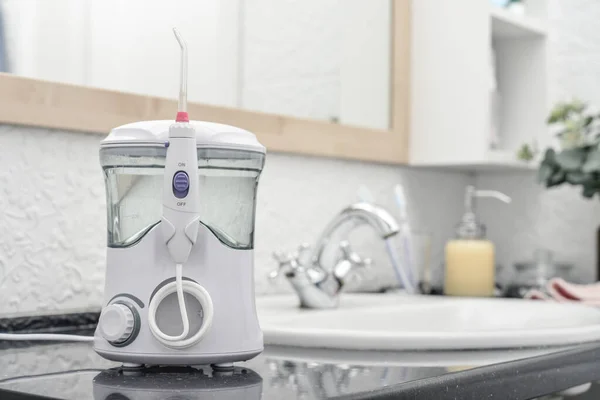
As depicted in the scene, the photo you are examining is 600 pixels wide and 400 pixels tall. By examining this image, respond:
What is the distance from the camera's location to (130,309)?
66cm

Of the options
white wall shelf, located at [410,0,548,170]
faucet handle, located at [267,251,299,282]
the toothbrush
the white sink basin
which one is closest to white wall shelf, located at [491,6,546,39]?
white wall shelf, located at [410,0,548,170]

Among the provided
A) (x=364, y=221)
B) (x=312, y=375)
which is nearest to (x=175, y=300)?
(x=312, y=375)

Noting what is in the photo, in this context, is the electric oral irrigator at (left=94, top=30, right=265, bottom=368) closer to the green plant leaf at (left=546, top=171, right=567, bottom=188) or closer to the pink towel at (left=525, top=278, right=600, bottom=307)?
the pink towel at (left=525, top=278, right=600, bottom=307)

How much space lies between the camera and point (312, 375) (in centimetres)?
70

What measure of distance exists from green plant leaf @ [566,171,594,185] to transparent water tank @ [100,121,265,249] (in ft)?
3.20

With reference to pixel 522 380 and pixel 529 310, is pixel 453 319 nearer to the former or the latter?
pixel 529 310

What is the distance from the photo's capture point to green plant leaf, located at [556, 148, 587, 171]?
5.07ft

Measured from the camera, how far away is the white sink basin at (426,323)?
849mm

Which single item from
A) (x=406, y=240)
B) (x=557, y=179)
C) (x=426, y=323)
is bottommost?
(x=426, y=323)

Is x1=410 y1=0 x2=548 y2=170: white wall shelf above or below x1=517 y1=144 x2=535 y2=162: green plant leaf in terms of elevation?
above

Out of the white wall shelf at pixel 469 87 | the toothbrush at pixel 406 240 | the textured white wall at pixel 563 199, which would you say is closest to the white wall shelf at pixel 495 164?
the white wall shelf at pixel 469 87

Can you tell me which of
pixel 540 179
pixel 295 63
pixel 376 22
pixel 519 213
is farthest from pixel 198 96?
pixel 519 213

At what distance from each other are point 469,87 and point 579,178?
0.84 feet

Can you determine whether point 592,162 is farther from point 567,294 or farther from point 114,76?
point 114,76
